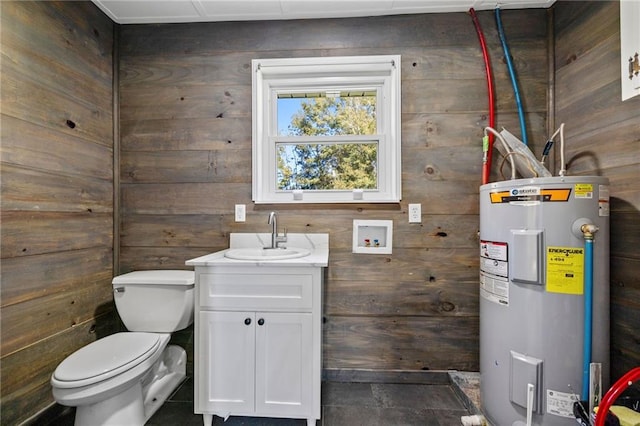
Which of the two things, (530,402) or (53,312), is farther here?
(53,312)

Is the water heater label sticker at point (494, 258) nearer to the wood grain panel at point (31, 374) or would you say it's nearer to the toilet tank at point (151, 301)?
the toilet tank at point (151, 301)

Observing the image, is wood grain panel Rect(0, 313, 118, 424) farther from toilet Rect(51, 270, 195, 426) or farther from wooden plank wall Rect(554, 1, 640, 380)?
wooden plank wall Rect(554, 1, 640, 380)

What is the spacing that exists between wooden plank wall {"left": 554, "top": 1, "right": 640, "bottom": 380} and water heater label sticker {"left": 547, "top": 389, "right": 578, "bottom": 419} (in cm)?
41

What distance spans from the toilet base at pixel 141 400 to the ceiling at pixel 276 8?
2.09 meters

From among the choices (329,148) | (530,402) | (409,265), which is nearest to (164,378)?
(409,265)

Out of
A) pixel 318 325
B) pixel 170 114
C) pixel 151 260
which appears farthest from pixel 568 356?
pixel 170 114

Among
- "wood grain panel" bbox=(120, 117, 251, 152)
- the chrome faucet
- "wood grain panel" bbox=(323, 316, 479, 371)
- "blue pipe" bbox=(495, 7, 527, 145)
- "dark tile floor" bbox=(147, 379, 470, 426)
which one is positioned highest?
"blue pipe" bbox=(495, 7, 527, 145)

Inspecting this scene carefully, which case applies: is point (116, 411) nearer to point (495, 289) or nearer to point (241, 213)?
point (241, 213)

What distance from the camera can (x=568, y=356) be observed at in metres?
1.11

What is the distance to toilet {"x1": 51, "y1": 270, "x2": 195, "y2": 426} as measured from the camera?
113cm

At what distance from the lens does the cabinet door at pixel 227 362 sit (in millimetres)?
1293

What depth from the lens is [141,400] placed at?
134 centimetres

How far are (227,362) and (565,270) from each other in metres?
1.51

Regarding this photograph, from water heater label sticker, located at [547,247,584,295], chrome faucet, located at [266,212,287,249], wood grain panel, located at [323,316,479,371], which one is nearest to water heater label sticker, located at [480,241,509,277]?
water heater label sticker, located at [547,247,584,295]
